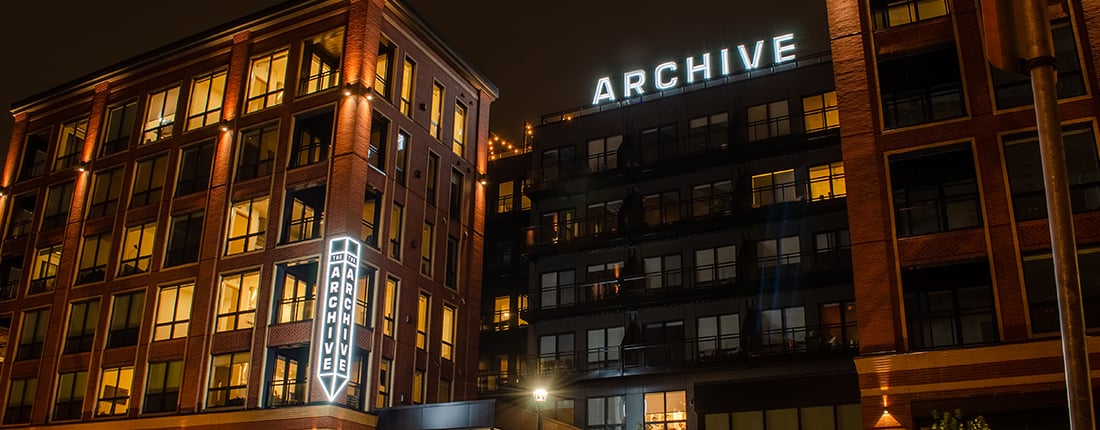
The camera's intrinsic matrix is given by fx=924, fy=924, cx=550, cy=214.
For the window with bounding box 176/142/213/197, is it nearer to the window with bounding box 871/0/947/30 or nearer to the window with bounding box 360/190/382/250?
the window with bounding box 360/190/382/250

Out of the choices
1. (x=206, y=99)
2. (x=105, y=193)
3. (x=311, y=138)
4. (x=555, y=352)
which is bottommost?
(x=555, y=352)

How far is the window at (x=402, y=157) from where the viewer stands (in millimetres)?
44625

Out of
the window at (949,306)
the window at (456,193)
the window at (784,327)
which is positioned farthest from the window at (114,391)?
the window at (949,306)

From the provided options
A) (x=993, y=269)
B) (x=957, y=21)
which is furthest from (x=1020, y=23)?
(x=957, y=21)

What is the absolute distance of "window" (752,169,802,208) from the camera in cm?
4612

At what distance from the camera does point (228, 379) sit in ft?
132

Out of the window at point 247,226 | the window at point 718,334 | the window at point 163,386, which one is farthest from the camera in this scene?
the window at point 718,334

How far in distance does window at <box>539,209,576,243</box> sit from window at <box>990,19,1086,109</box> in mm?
26836

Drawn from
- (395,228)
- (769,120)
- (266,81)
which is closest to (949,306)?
(769,120)

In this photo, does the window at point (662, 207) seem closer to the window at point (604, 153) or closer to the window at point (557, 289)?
the window at point (604, 153)

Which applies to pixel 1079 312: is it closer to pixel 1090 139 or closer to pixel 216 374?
pixel 1090 139

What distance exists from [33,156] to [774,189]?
44.1 m

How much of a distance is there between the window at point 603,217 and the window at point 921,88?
2127 cm

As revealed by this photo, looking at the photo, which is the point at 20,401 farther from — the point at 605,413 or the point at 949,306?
the point at 949,306
